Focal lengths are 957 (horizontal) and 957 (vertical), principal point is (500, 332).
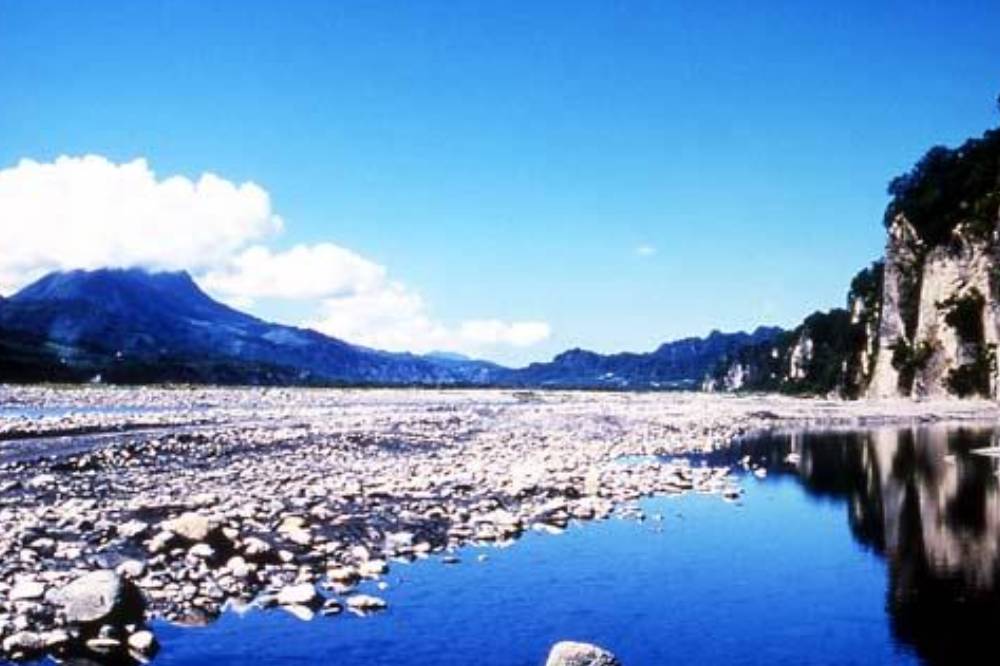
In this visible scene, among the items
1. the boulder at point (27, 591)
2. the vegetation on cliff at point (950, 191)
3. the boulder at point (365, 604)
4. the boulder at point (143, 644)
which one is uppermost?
the vegetation on cliff at point (950, 191)

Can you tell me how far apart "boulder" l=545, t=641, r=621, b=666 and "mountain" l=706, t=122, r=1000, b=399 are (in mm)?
84261

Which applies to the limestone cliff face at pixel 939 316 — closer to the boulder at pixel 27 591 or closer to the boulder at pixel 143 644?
the boulder at pixel 27 591

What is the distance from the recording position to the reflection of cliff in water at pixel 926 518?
1551cm

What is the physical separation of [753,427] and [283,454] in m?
38.7

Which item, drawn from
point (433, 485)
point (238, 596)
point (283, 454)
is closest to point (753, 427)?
point (283, 454)

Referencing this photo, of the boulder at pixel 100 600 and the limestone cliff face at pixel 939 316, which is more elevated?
the limestone cliff face at pixel 939 316

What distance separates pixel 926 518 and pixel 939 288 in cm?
8461

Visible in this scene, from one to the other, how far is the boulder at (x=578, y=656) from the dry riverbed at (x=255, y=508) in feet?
15.8

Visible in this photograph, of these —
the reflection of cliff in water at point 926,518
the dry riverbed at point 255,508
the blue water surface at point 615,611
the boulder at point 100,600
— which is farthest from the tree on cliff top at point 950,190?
the boulder at point 100,600

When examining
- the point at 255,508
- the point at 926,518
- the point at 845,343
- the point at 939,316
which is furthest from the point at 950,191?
the point at 255,508

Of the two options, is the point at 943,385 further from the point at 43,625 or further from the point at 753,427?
the point at 43,625

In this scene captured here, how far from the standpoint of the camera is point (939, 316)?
10181 centimetres

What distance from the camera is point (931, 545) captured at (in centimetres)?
2248

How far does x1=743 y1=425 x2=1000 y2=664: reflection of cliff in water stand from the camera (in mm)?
15508
